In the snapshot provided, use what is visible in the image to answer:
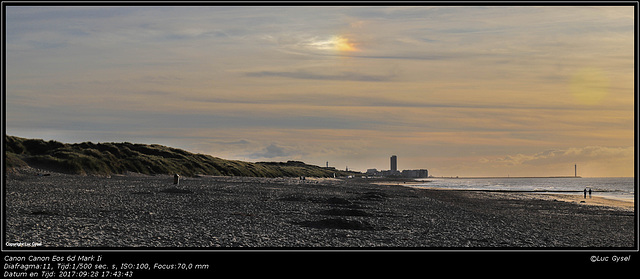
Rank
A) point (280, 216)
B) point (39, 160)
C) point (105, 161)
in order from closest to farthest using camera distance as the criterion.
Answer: point (280, 216) < point (39, 160) < point (105, 161)

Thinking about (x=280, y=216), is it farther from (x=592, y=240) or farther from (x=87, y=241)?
(x=592, y=240)

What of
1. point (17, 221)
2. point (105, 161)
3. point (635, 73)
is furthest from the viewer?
point (105, 161)

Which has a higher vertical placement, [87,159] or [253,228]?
[87,159]

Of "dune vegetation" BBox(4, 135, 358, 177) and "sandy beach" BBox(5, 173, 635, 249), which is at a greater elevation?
"dune vegetation" BBox(4, 135, 358, 177)

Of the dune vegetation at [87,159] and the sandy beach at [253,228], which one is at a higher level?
the dune vegetation at [87,159]

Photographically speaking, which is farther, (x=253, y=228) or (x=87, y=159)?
(x=87, y=159)

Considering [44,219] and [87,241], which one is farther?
[44,219]

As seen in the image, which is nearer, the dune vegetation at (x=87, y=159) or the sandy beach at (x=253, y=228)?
the sandy beach at (x=253, y=228)

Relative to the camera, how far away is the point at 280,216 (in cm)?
2436

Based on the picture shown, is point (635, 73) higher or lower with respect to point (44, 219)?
higher

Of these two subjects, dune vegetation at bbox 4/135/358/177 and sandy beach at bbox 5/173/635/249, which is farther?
dune vegetation at bbox 4/135/358/177
